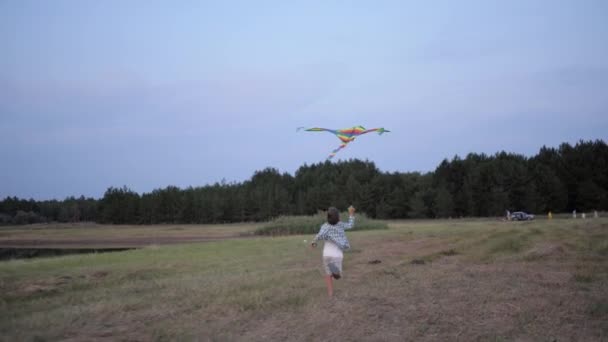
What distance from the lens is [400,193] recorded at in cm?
8556

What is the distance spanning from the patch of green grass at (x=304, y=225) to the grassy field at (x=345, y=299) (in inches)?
1021

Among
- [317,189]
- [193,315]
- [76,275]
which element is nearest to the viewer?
[193,315]

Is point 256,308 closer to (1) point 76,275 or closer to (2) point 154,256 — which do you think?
(1) point 76,275

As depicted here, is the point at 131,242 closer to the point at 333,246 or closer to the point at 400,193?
the point at 333,246

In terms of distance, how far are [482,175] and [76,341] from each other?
7257 centimetres

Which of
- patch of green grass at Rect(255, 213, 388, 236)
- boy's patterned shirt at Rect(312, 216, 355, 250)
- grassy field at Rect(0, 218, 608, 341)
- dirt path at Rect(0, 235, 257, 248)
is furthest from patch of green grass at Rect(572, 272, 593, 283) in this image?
patch of green grass at Rect(255, 213, 388, 236)

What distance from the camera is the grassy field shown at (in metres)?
8.14

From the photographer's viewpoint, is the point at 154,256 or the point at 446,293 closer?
the point at 446,293

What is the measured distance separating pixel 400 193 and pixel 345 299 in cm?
7675

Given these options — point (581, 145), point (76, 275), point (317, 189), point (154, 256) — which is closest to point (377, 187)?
point (317, 189)

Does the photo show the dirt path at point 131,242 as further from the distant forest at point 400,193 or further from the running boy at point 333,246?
the distant forest at point 400,193

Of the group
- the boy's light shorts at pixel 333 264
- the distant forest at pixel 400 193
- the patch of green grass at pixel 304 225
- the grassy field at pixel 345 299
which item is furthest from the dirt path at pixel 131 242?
the distant forest at pixel 400 193

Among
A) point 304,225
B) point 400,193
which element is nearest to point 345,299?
point 304,225

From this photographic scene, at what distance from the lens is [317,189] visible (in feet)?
317
